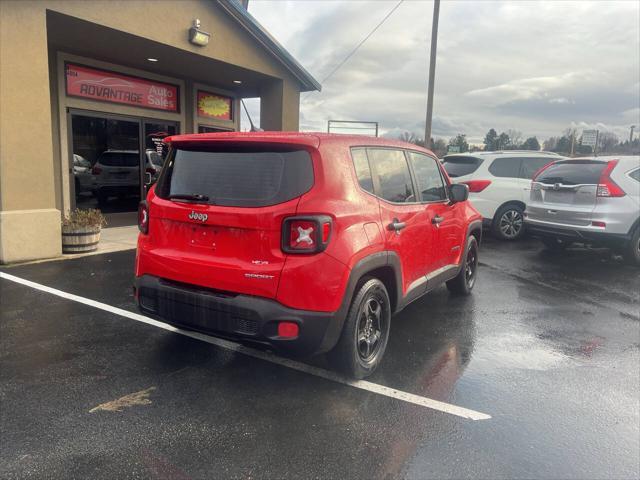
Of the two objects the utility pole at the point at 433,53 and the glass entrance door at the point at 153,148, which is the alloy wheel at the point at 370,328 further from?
the utility pole at the point at 433,53

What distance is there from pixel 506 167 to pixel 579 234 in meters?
2.71

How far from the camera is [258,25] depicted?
9.73m

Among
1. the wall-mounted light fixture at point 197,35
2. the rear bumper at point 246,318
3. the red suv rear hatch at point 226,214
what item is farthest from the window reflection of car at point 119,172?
the rear bumper at point 246,318

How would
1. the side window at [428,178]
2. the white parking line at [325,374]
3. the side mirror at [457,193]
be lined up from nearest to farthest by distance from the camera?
1. the white parking line at [325,374]
2. the side window at [428,178]
3. the side mirror at [457,193]

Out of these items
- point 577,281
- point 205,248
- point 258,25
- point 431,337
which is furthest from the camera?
point 258,25

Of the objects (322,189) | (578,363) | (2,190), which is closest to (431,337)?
(578,363)

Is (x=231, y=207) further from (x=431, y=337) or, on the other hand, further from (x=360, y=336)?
(x=431, y=337)

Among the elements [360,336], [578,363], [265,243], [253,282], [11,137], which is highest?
[11,137]

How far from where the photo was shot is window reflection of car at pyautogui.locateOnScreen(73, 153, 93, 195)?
9906 mm

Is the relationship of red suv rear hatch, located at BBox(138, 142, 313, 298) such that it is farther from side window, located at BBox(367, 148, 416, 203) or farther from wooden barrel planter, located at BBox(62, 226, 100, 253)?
wooden barrel planter, located at BBox(62, 226, 100, 253)

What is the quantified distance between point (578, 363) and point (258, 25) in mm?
8468

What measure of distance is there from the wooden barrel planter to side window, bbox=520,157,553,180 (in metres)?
8.27

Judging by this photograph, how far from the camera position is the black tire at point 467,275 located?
18.8 feet

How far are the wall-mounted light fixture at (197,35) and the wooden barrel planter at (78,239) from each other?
378 cm
